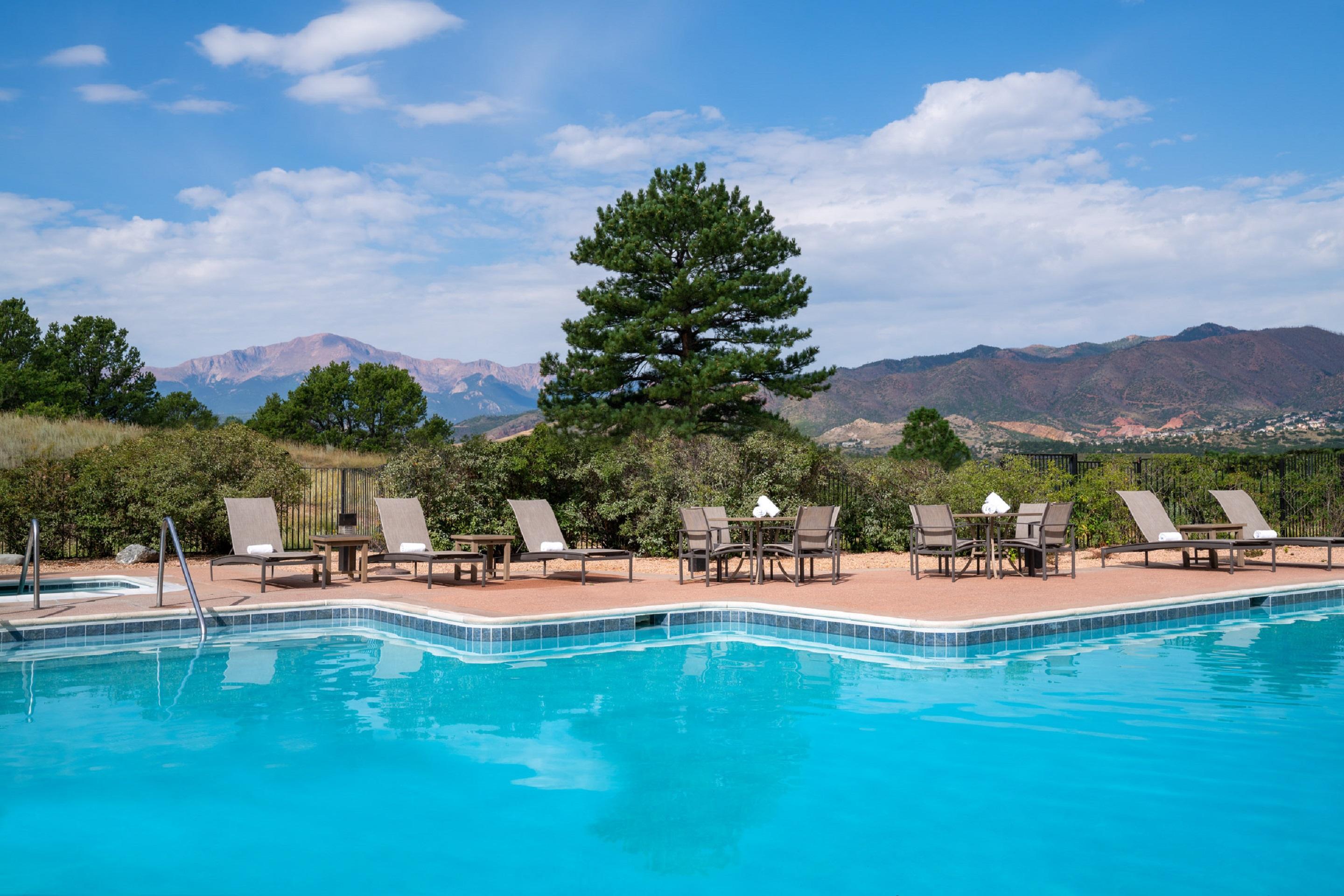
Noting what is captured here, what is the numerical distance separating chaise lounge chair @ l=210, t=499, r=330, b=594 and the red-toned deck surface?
0.32m

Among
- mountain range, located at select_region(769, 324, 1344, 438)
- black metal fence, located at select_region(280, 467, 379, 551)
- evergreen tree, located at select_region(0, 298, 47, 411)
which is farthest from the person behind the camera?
mountain range, located at select_region(769, 324, 1344, 438)

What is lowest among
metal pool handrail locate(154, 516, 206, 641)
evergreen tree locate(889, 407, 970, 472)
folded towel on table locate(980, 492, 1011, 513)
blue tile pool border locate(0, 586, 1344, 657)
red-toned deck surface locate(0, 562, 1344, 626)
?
blue tile pool border locate(0, 586, 1344, 657)

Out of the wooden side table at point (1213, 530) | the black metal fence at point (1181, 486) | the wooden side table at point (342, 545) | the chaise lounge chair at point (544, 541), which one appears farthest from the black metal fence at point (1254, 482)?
the wooden side table at point (342, 545)

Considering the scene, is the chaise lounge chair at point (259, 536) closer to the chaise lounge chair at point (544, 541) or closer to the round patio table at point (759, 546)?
the chaise lounge chair at point (544, 541)

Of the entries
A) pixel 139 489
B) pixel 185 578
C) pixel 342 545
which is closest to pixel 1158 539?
pixel 342 545

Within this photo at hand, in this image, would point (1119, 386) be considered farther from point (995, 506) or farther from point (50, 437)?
point (50, 437)

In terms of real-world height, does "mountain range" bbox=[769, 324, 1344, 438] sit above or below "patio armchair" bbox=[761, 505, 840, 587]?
above

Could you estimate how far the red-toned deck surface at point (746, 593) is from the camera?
8031mm

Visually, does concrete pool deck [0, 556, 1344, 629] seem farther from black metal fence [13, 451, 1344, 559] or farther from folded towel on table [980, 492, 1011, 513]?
black metal fence [13, 451, 1344, 559]

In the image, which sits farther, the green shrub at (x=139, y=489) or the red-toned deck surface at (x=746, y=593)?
the green shrub at (x=139, y=489)

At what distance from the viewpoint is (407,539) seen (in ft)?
35.2

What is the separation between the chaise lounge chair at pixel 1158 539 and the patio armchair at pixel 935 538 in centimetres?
220

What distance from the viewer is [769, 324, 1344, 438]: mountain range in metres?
90.6

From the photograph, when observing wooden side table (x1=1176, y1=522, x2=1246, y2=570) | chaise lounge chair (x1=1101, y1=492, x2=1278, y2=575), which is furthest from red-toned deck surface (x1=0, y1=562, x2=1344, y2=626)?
chaise lounge chair (x1=1101, y1=492, x2=1278, y2=575)
